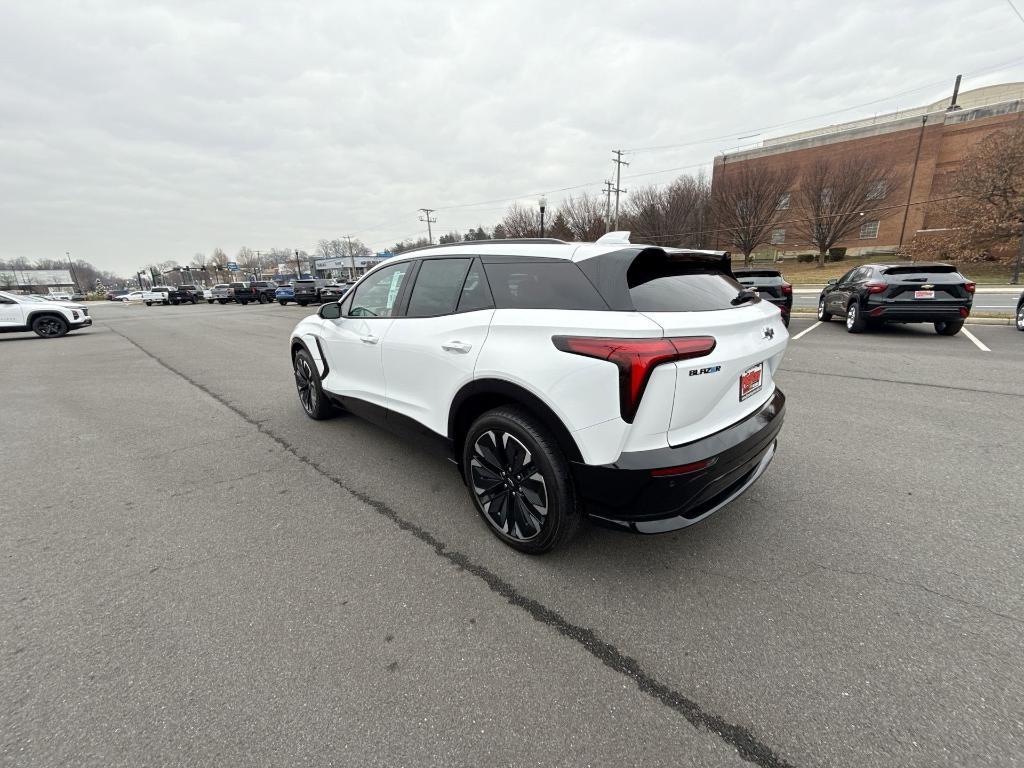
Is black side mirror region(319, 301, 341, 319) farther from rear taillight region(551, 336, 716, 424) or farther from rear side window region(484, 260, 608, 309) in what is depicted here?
rear taillight region(551, 336, 716, 424)

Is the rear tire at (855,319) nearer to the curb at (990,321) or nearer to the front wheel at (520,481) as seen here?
the curb at (990,321)

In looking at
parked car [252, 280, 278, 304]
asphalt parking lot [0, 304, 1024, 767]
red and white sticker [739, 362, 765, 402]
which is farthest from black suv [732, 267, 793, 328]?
parked car [252, 280, 278, 304]

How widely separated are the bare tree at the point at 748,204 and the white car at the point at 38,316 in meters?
43.5

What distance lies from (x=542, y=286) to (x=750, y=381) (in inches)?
47.3

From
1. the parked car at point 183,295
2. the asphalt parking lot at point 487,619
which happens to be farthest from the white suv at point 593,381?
the parked car at point 183,295

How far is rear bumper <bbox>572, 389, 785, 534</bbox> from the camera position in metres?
2.02

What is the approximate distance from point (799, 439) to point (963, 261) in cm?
4167

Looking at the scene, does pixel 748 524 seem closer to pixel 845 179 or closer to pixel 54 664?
pixel 54 664

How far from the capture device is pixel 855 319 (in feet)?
31.7

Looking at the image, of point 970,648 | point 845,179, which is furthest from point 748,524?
point 845,179

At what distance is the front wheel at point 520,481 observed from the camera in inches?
89.3

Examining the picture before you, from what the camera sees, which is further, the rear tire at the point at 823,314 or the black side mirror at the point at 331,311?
the rear tire at the point at 823,314

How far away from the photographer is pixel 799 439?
13.4 feet

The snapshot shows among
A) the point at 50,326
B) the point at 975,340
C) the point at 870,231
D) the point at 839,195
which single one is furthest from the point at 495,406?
the point at 870,231
